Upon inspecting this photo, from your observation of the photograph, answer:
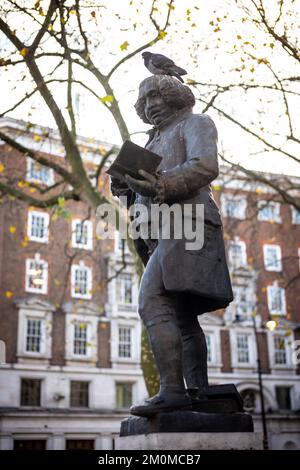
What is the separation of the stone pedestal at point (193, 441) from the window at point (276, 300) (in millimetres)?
36579

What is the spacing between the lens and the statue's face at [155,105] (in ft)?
14.8

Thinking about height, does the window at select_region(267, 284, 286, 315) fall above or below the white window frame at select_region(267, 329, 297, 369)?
above

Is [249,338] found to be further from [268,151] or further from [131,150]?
[131,150]

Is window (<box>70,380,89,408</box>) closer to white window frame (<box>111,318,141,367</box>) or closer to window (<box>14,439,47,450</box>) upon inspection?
white window frame (<box>111,318,141,367</box>)

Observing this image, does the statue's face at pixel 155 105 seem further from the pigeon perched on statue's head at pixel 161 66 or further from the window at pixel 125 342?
the window at pixel 125 342

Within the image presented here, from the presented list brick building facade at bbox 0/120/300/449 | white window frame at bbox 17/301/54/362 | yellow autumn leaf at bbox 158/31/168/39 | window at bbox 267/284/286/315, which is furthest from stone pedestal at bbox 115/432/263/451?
window at bbox 267/284/286/315

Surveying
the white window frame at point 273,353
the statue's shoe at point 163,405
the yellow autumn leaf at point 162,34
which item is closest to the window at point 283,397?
the white window frame at point 273,353

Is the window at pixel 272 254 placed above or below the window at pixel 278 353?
above

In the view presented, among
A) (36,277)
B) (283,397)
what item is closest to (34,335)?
(36,277)

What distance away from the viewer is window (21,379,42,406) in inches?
1217

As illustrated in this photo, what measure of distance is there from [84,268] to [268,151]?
20859 millimetres

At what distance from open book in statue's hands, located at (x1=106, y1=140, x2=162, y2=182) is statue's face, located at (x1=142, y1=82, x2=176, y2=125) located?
873 millimetres

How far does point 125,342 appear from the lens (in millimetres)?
34969

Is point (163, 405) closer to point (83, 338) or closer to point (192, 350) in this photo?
point (192, 350)
